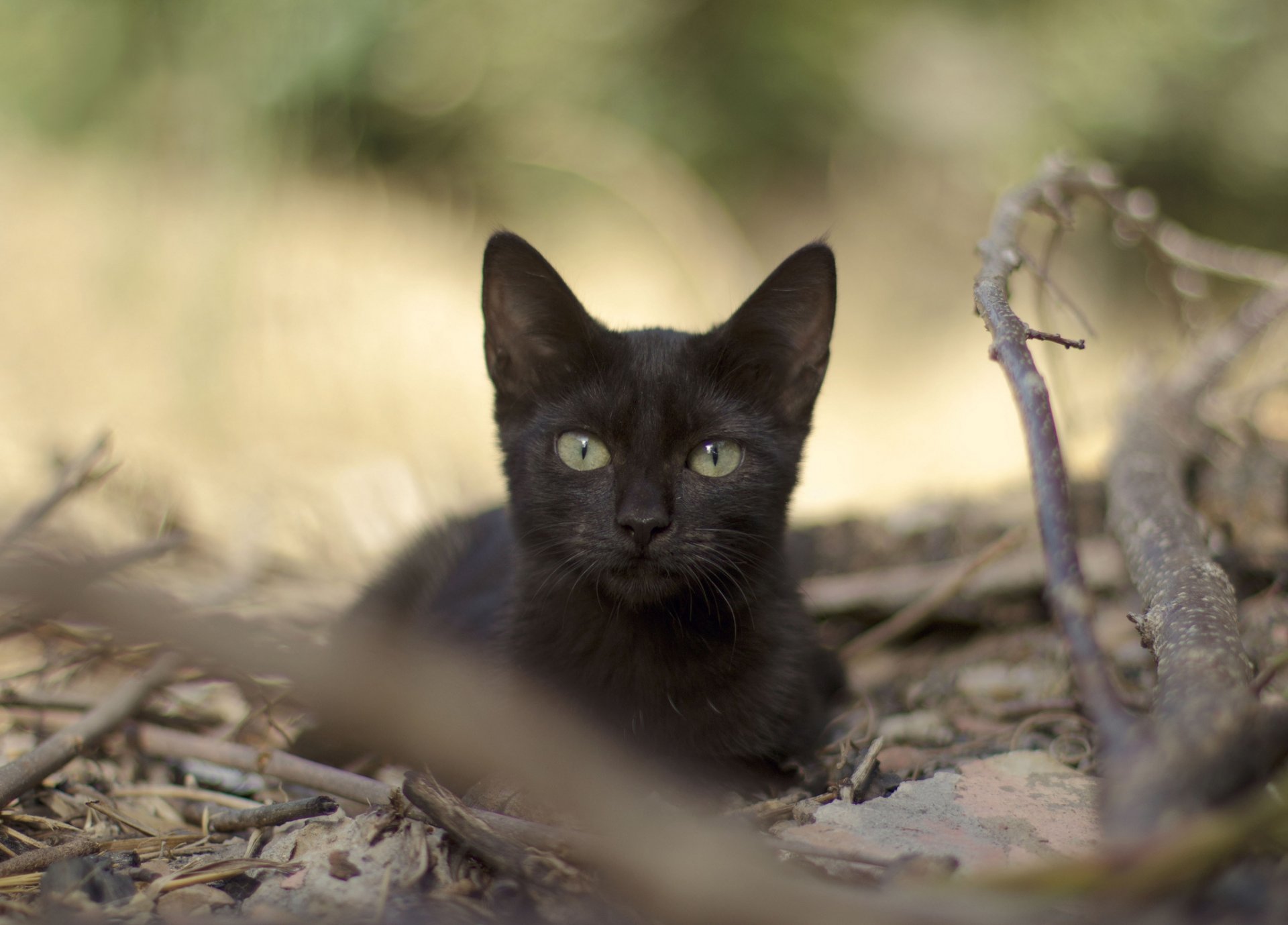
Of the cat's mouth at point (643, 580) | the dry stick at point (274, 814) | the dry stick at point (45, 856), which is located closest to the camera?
the dry stick at point (45, 856)

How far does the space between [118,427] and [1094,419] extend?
5253 millimetres

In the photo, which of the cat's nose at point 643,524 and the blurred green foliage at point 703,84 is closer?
the cat's nose at point 643,524

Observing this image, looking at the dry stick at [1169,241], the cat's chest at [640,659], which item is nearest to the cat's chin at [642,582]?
the cat's chest at [640,659]

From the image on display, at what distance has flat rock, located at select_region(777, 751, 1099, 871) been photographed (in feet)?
4.88

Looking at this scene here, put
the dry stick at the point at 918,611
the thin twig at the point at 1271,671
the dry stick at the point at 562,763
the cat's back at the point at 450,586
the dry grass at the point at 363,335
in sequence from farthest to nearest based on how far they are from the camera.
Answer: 1. the dry grass at the point at 363,335
2. the dry stick at the point at 918,611
3. the cat's back at the point at 450,586
4. the thin twig at the point at 1271,671
5. the dry stick at the point at 562,763

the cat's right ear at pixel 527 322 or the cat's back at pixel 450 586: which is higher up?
the cat's right ear at pixel 527 322

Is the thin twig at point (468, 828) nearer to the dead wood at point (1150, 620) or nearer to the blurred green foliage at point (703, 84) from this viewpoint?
the dead wood at point (1150, 620)

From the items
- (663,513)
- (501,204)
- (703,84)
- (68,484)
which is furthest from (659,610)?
(703,84)

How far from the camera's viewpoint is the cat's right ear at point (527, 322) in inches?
83.9

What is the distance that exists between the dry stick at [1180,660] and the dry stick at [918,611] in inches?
14.8

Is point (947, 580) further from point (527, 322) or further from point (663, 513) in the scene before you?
point (527, 322)

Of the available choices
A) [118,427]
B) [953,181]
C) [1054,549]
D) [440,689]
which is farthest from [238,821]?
[953,181]

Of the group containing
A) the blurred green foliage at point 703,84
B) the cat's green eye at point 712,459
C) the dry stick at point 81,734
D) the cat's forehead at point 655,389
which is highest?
the blurred green foliage at point 703,84

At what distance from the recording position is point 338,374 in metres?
5.38
